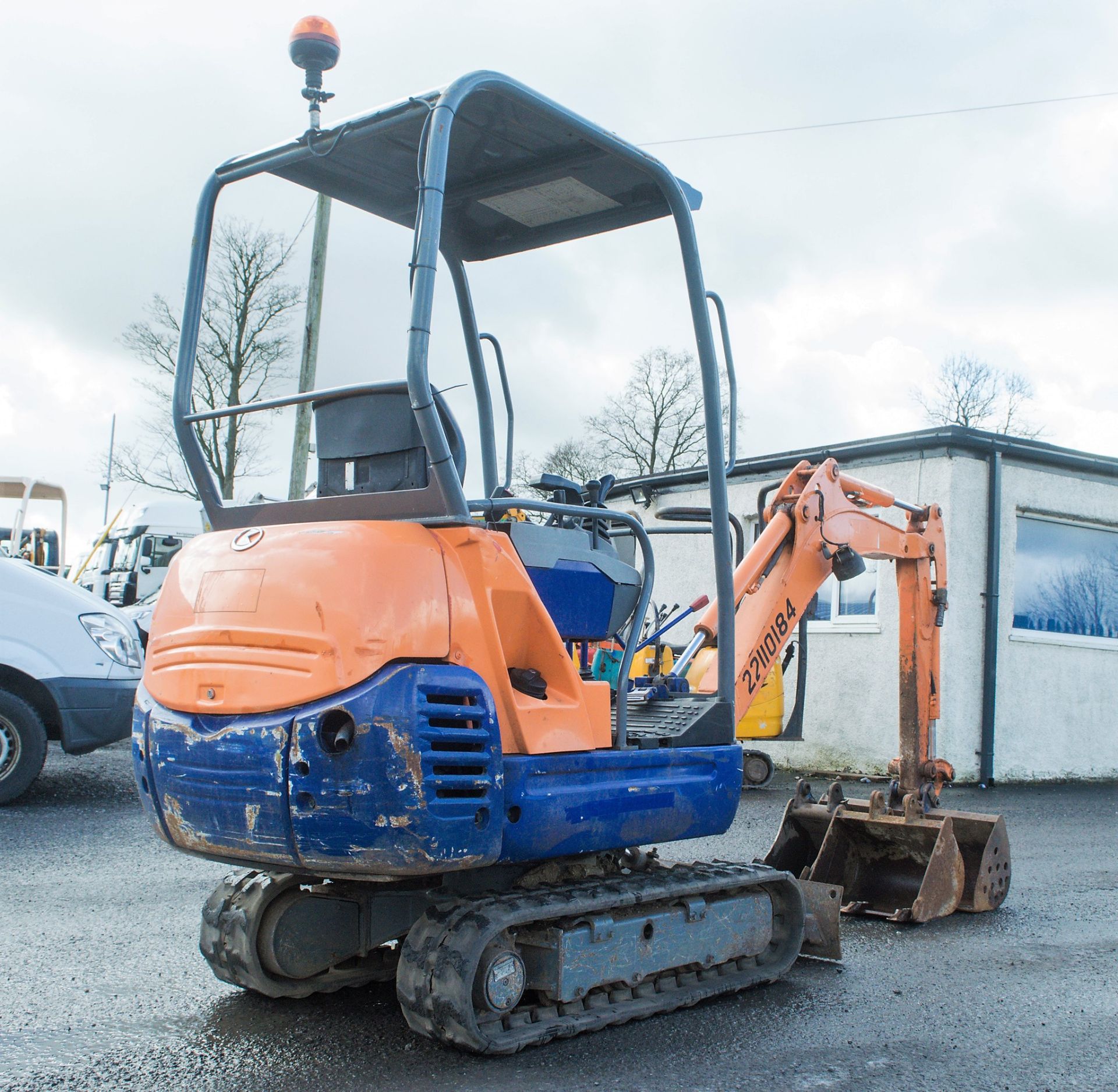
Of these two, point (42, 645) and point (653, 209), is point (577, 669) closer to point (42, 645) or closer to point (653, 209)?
point (653, 209)

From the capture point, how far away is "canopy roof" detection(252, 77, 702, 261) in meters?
4.15

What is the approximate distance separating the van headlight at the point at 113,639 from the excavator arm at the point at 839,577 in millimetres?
5237

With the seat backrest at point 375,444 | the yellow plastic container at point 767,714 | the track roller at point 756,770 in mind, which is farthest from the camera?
the yellow plastic container at point 767,714

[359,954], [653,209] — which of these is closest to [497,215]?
[653,209]

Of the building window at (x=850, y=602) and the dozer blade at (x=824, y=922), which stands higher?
the building window at (x=850, y=602)

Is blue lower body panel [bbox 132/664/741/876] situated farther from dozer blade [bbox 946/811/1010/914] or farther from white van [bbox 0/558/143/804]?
white van [bbox 0/558/143/804]

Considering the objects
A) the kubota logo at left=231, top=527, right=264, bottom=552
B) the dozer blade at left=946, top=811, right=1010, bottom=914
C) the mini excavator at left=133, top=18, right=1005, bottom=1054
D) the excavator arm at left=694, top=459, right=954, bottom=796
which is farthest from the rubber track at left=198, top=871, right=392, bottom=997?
the dozer blade at left=946, top=811, right=1010, bottom=914

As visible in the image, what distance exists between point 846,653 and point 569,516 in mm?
9466

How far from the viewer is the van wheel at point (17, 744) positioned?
8727 mm

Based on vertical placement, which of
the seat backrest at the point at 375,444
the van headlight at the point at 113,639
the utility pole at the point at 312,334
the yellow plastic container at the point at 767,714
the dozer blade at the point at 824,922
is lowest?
the dozer blade at the point at 824,922

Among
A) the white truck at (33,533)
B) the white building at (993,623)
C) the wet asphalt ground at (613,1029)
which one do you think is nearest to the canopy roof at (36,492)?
the white truck at (33,533)

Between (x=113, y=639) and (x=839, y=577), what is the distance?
5655 mm

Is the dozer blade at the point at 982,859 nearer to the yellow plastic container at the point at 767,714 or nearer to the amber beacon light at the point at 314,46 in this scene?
the amber beacon light at the point at 314,46

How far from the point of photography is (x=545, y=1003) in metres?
4.05
